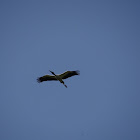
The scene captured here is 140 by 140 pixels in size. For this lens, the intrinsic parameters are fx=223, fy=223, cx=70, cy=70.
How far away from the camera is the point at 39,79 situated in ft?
72.6

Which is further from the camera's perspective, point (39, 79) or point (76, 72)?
point (39, 79)

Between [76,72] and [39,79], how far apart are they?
401 cm

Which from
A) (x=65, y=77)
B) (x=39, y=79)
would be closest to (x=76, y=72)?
(x=65, y=77)

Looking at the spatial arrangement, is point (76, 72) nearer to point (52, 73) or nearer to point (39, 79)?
point (52, 73)

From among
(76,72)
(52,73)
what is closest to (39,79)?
(52,73)

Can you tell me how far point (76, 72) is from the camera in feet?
67.5

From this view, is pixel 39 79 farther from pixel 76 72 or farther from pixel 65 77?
pixel 76 72

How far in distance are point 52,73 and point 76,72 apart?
2609 millimetres

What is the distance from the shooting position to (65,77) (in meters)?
21.6

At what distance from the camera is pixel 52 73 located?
858 inches

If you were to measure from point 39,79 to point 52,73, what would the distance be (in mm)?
1489
